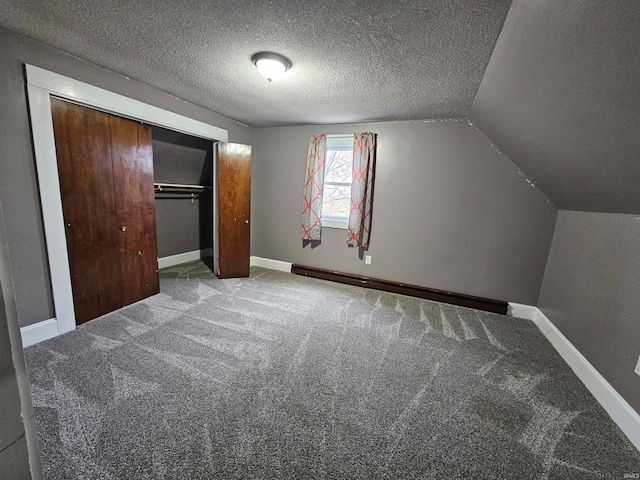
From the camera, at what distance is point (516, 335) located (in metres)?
2.42

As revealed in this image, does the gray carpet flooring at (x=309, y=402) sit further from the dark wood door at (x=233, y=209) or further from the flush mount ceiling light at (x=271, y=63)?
the flush mount ceiling light at (x=271, y=63)

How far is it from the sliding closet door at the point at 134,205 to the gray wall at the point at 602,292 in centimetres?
388

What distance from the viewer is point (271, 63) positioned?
1804 mm

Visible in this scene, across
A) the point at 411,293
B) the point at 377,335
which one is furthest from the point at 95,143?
the point at 411,293

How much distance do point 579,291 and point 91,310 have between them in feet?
13.6

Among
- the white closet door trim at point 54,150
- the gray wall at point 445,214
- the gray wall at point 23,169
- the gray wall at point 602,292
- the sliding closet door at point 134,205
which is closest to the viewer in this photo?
the gray wall at point 602,292

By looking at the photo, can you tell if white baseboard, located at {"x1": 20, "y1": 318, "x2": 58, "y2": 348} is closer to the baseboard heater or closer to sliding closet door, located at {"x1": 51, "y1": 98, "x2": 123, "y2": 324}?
sliding closet door, located at {"x1": 51, "y1": 98, "x2": 123, "y2": 324}

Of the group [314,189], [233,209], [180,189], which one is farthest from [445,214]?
[180,189]

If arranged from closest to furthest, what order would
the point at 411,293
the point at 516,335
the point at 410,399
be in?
1. the point at 410,399
2. the point at 516,335
3. the point at 411,293

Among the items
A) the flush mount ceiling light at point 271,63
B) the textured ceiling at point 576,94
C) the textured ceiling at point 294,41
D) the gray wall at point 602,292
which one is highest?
the textured ceiling at point 294,41

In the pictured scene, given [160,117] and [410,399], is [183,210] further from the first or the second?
[410,399]

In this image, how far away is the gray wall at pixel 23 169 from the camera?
1705mm

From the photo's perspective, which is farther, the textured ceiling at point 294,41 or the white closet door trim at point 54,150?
the white closet door trim at point 54,150

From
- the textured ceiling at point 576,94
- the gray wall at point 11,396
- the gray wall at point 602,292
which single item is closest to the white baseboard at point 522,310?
the gray wall at point 602,292
